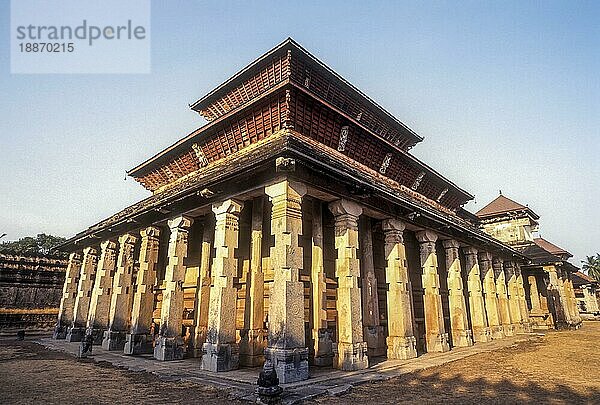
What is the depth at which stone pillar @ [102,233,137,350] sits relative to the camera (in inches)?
560

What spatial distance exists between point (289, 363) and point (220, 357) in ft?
7.77

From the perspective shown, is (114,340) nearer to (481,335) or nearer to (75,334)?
(75,334)

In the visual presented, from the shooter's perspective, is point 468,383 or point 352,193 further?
point 352,193

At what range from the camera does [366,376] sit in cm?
815

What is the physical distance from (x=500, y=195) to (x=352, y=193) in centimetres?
3090

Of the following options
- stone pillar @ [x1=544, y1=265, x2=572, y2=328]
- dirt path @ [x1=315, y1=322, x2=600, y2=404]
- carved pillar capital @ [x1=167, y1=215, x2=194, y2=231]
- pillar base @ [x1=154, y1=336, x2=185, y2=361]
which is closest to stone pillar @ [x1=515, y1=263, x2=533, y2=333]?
stone pillar @ [x1=544, y1=265, x2=572, y2=328]

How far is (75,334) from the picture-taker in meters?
18.1

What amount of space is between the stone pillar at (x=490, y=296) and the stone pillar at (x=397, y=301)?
9087 millimetres

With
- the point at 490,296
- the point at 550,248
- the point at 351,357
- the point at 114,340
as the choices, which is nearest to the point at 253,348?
the point at 351,357

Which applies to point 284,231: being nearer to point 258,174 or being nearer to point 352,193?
point 258,174

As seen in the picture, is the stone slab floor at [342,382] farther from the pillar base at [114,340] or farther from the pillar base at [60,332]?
the pillar base at [60,332]

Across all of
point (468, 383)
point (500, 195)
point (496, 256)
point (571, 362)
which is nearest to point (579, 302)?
point (500, 195)

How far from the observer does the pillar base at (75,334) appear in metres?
18.0

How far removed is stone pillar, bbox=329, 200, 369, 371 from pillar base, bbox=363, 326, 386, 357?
263cm
